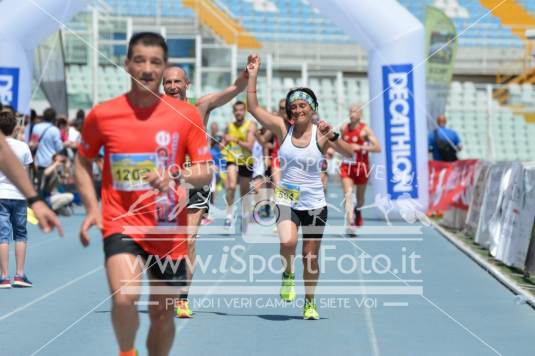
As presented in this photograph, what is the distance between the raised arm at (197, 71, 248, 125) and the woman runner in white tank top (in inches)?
7.6

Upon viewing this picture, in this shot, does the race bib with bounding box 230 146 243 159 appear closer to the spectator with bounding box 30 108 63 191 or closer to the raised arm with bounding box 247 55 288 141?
the spectator with bounding box 30 108 63 191

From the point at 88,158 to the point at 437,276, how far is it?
683 cm

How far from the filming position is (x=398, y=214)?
61.9 feet

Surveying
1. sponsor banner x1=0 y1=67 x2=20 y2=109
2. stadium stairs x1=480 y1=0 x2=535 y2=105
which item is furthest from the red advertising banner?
stadium stairs x1=480 y1=0 x2=535 y2=105

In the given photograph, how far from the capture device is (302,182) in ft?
28.3

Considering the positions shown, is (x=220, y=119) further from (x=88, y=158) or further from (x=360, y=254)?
(x=88, y=158)

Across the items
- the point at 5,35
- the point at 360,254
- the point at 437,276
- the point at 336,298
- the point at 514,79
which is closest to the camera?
the point at 336,298

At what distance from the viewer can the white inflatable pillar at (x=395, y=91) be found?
59.1 ft

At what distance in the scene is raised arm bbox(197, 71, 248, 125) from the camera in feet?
26.3

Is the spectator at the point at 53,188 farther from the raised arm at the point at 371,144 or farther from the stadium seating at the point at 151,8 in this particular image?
the stadium seating at the point at 151,8

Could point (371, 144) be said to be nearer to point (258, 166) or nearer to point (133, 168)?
point (258, 166)

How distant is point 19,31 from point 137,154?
12.8m

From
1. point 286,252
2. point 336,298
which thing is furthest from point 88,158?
point 336,298

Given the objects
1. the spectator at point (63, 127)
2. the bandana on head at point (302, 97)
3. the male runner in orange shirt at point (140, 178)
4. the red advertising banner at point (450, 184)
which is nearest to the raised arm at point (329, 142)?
the bandana on head at point (302, 97)
